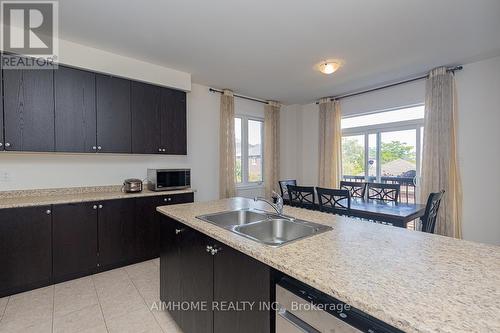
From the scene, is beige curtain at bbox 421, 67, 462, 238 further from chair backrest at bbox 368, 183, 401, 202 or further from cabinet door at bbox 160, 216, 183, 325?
cabinet door at bbox 160, 216, 183, 325

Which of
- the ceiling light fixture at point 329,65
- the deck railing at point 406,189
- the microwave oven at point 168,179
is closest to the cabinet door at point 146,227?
the microwave oven at point 168,179

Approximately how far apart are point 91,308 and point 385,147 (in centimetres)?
457

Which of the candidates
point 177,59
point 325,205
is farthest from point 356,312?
point 177,59

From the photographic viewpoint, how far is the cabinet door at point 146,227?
2.94 m

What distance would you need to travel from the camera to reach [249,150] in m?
4.81

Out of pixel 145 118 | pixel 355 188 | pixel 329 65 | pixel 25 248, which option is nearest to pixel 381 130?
pixel 355 188

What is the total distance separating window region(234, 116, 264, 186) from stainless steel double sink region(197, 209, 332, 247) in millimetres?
2619

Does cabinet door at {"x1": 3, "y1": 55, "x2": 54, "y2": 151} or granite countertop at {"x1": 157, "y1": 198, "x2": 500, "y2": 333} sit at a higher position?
cabinet door at {"x1": 3, "y1": 55, "x2": 54, "y2": 151}

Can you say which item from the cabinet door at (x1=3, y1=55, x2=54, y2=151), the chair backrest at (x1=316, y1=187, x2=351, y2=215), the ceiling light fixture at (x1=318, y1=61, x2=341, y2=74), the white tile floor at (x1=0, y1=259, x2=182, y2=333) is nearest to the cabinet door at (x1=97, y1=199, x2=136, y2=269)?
the white tile floor at (x1=0, y1=259, x2=182, y2=333)

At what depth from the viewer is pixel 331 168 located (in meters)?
4.68

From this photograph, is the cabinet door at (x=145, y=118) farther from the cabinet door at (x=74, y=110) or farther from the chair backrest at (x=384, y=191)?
the chair backrest at (x=384, y=191)

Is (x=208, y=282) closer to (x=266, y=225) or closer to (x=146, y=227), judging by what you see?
(x=266, y=225)

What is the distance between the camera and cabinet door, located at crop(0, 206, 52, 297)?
220cm

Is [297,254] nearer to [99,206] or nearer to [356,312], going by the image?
[356,312]
